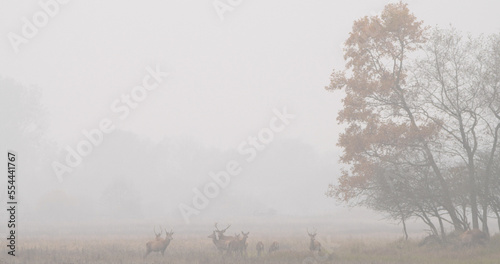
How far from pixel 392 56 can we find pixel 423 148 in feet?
13.5

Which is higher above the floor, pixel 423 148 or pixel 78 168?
pixel 78 168

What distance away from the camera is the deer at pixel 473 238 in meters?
15.4

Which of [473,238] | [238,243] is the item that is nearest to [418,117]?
[473,238]

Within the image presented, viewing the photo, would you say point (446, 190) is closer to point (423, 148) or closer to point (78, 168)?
point (423, 148)

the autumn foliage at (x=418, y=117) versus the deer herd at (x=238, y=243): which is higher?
the autumn foliage at (x=418, y=117)

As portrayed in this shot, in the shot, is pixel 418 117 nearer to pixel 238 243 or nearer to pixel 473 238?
pixel 473 238

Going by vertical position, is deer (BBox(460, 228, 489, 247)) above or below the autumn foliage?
below

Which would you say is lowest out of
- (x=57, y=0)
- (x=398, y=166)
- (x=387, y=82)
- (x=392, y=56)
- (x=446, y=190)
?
(x=446, y=190)

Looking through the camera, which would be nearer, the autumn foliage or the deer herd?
the deer herd

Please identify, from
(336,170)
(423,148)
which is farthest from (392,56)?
(336,170)

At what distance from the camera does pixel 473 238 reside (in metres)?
15.5

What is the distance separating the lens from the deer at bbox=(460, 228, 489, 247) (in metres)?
15.4

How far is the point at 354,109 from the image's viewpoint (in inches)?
741

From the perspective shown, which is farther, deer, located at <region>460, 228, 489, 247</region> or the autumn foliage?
the autumn foliage
